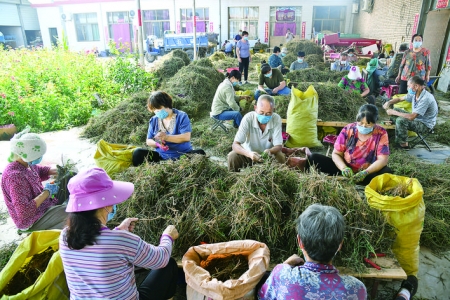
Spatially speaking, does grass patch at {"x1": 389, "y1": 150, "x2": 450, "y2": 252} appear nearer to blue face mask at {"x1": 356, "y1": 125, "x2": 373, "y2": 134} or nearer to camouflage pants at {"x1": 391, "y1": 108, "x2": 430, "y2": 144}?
camouflage pants at {"x1": 391, "y1": 108, "x2": 430, "y2": 144}

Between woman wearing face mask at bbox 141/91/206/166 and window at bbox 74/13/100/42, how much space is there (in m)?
25.9

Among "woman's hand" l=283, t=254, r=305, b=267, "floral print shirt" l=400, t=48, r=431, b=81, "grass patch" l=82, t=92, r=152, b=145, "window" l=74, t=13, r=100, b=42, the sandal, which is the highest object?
"window" l=74, t=13, r=100, b=42

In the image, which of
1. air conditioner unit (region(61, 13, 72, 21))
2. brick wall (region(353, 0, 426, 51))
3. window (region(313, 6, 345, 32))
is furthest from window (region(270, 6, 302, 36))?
air conditioner unit (region(61, 13, 72, 21))

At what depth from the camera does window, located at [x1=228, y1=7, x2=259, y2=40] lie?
917 inches

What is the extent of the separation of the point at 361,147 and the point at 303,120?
5.38 ft

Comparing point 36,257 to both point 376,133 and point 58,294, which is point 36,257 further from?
point 376,133

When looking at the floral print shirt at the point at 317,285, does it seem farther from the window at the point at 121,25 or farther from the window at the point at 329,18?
the window at the point at 121,25

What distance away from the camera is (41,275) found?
182cm

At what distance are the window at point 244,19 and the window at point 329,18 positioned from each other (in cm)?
428

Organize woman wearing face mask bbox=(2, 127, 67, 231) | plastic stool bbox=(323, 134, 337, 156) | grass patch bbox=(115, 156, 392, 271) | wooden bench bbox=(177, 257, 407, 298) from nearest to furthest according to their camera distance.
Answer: wooden bench bbox=(177, 257, 407, 298), grass patch bbox=(115, 156, 392, 271), woman wearing face mask bbox=(2, 127, 67, 231), plastic stool bbox=(323, 134, 337, 156)

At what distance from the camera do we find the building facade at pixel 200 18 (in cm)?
2261

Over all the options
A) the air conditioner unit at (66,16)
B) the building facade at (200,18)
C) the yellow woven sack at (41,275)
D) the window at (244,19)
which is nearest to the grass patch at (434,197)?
the yellow woven sack at (41,275)

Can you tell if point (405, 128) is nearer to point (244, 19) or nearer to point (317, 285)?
point (317, 285)

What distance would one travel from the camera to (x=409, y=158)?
438 centimetres
